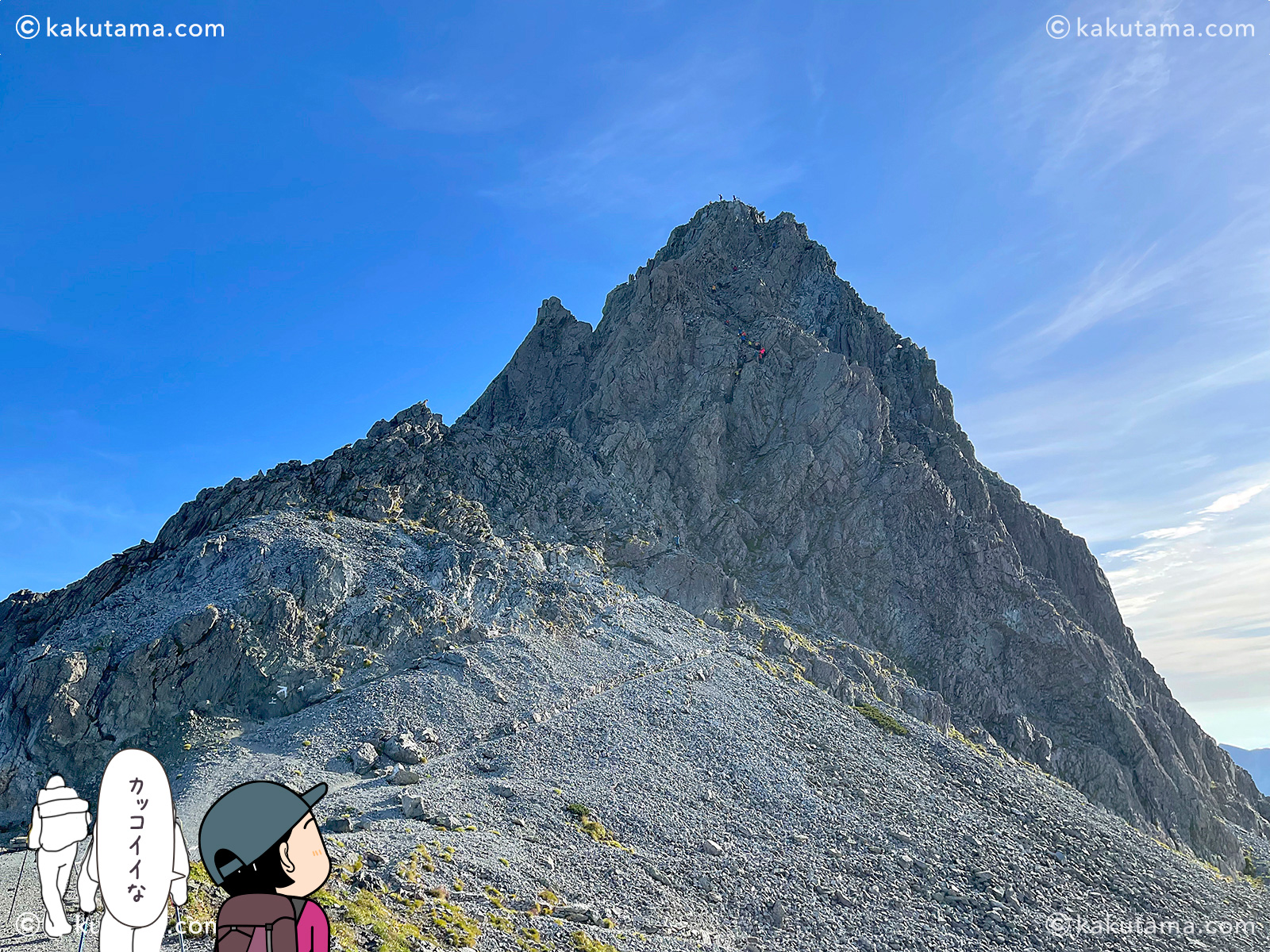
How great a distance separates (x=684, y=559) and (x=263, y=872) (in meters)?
71.0

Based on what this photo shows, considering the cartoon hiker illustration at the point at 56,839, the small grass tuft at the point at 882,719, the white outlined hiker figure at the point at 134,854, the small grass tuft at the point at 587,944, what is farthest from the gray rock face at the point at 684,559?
the white outlined hiker figure at the point at 134,854

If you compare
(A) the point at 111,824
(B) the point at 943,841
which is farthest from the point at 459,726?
(A) the point at 111,824

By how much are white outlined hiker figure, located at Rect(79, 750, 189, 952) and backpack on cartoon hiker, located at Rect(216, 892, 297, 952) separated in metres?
2.09

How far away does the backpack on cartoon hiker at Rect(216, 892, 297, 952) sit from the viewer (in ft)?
30.3

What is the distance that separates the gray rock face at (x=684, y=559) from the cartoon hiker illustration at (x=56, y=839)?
102 feet

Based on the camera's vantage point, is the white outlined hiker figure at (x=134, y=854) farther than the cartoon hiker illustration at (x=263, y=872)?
Yes

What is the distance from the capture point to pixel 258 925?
9281 millimetres

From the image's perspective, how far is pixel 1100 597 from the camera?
99562 millimetres

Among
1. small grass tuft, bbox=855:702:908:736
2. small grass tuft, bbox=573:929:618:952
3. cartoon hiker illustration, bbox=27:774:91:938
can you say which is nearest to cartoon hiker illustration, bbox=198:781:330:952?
cartoon hiker illustration, bbox=27:774:91:938

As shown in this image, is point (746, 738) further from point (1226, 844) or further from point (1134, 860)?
point (1226, 844)

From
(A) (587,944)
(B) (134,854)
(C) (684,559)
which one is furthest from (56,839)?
(C) (684,559)

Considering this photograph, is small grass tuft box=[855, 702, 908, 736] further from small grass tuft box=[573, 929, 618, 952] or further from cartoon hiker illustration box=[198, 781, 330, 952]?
cartoon hiker illustration box=[198, 781, 330, 952]

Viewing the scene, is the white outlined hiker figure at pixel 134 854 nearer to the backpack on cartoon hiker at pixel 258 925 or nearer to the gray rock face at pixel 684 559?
the backpack on cartoon hiker at pixel 258 925

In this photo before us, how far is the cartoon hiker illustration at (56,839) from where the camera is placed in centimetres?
1306
